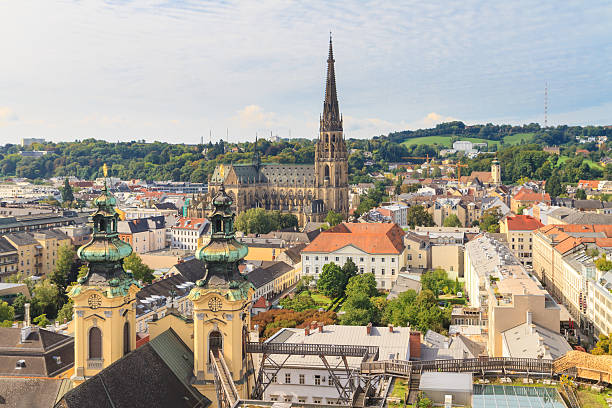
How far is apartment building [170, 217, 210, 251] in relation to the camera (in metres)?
121

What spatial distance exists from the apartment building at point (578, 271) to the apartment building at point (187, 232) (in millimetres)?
56620

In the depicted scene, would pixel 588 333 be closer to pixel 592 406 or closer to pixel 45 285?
pixel 592 406

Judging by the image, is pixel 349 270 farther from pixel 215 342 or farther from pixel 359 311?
pixel 215 342

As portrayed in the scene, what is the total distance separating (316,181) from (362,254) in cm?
7055

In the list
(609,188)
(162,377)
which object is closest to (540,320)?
(162,377)

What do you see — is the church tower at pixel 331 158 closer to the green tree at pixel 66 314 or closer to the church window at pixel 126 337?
the green tree at pixel 66 314

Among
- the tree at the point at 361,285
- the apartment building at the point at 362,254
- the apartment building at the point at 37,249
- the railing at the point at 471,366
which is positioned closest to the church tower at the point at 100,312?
the railing at the point at 471,366

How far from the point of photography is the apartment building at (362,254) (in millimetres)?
90250

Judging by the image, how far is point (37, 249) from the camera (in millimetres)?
95688

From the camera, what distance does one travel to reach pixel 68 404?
920 inches

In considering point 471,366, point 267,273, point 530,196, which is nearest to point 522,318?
point 471,366

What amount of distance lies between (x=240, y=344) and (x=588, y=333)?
45.2 metres

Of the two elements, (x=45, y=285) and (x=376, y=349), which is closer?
(x=376, y=349)

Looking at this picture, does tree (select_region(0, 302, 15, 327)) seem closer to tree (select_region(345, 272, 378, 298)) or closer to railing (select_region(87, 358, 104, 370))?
tree (select_region(345, 272, 378, 298))
